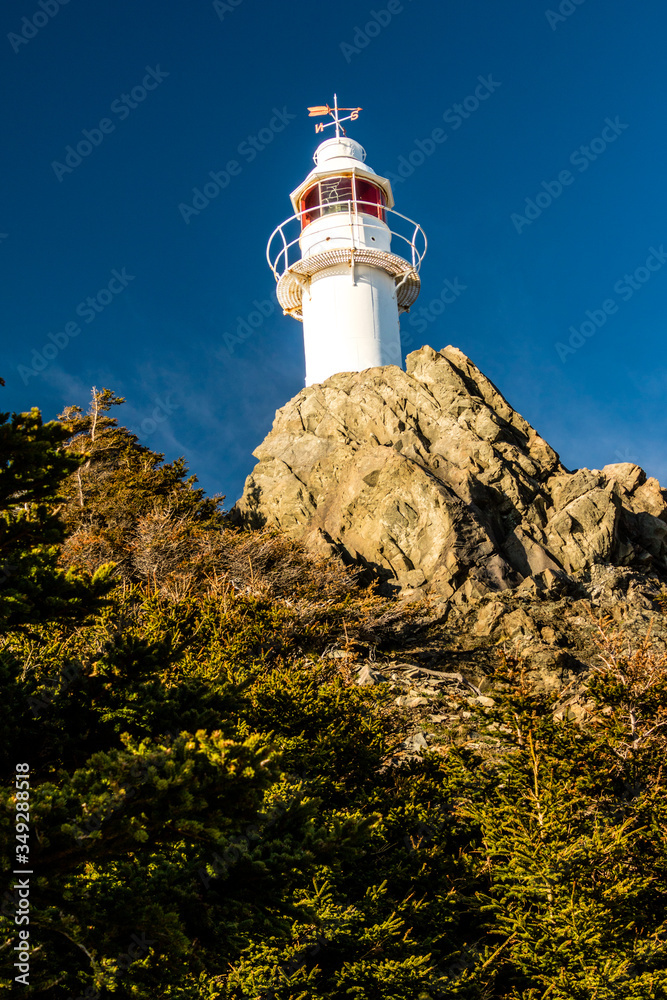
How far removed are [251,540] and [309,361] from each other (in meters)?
12.9

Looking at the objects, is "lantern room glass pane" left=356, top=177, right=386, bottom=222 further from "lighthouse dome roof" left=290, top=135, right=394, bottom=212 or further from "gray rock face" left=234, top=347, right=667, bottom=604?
"gray rock face" left=234, top=347, right=667, bottom=604

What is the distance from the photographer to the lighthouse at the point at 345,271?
28.1 metres

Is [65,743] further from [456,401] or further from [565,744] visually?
[456,401]

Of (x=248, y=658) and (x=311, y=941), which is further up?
(x=248, y=658)

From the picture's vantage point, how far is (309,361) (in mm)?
28875

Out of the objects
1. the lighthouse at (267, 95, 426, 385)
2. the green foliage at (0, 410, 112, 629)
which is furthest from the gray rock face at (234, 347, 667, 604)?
the green foliage at (0, 410, 112, 629)

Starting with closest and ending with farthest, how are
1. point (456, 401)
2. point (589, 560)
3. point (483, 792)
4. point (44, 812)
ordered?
point (44, 812), point (483, 792), point (589, 560), point (456, 401)

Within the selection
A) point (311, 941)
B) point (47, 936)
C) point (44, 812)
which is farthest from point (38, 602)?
point (311, 941)

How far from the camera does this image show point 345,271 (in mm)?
28547

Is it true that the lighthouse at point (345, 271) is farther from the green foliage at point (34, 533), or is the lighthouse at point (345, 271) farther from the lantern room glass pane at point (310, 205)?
the green foliage at point (34, 533)

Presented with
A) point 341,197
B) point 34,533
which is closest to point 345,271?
point 341,197

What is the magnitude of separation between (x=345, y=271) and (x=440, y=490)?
12432 millimetres

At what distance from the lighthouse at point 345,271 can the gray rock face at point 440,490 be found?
213 centimetres

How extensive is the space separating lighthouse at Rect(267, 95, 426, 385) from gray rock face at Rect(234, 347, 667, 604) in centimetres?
213
